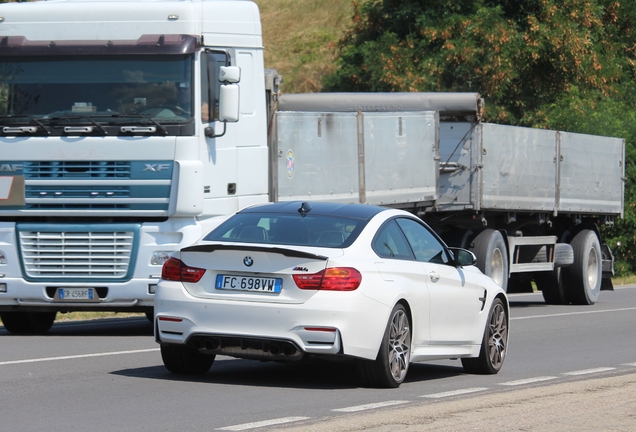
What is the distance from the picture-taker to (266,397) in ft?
29.6

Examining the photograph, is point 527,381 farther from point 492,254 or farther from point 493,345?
point 492,254

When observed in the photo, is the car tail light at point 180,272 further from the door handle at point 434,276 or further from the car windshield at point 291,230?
the door handle at point 434,276

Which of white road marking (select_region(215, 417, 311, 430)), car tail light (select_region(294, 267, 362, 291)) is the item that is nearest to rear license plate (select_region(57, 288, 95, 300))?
car tail light (select_region(294, 267, 362, 291))

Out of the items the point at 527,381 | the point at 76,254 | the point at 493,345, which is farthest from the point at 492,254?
the point at 527,381

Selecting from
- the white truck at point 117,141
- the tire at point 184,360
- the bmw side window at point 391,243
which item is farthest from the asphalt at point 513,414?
the white truck at point 117,141

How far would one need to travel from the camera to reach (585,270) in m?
22.7

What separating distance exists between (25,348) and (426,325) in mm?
4553

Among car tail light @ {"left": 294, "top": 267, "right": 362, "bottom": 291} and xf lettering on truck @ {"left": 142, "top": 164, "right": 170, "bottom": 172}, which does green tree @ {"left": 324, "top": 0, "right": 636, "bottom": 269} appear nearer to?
xf lettering on truck @ {"left": 142, "top": 164, "right": 170, "bottom": 172}

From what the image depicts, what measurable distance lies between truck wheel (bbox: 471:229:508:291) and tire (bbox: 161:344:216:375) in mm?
9893

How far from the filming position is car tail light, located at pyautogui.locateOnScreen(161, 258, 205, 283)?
31.0 ft

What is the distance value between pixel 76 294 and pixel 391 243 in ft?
16.1

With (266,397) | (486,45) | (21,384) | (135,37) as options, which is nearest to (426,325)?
(266,397)

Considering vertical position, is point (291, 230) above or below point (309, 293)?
above

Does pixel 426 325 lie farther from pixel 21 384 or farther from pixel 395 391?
pixel 21 384
